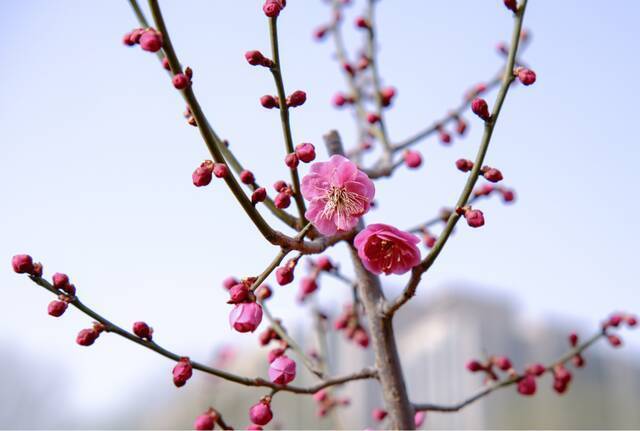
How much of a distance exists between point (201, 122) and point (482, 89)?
133 centimetres

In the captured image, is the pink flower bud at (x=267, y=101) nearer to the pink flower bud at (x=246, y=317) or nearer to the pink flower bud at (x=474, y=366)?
the pink flower bud at (x=246, y=317)

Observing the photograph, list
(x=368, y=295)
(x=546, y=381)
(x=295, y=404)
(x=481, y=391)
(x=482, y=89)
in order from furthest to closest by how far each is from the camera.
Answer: (x=546, y=381), (x=295, y=404), (x=482, y=89), (x=481, y=391), (x=368, y=295)

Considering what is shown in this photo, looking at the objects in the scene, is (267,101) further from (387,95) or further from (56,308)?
(387,95)

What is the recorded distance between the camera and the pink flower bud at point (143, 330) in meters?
1.16

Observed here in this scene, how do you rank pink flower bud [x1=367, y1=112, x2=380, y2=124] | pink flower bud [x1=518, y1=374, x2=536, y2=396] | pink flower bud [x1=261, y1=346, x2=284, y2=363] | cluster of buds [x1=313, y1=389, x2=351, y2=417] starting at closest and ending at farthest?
pink flower bud [x1=261, y1=346, x2=284, y2=363], pink flower bud [x1=518, y1=374, x2=536, y2=396], pink flower bud [x1=367, y1=112, x2=380, y2=124], cluster of buds [x1=313, y1=389, x2=351, y2=417]

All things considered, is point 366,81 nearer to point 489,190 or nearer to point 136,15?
point 489,190

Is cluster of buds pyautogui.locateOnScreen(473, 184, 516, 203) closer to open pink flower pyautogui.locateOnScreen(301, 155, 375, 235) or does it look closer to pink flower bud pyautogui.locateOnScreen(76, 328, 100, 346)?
open pink flower pyautogui.locateOnScreen(301, 155, 375, 235)

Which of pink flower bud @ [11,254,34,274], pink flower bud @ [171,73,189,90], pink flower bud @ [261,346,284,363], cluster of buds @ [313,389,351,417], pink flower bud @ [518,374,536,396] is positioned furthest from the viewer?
cluster of buds @ [313,389,351,417]

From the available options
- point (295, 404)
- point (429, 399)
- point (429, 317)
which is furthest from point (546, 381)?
point (295, 404)

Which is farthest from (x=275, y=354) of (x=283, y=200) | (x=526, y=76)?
(x=526, y=76)

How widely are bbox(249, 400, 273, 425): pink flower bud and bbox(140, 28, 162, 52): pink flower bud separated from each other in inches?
28.8

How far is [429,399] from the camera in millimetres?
6574

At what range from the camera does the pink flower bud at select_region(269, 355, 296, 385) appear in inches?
50.5

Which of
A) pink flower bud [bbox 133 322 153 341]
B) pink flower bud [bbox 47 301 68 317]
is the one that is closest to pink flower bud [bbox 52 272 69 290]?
pink flower bud [bbox 47 301 68 317]
